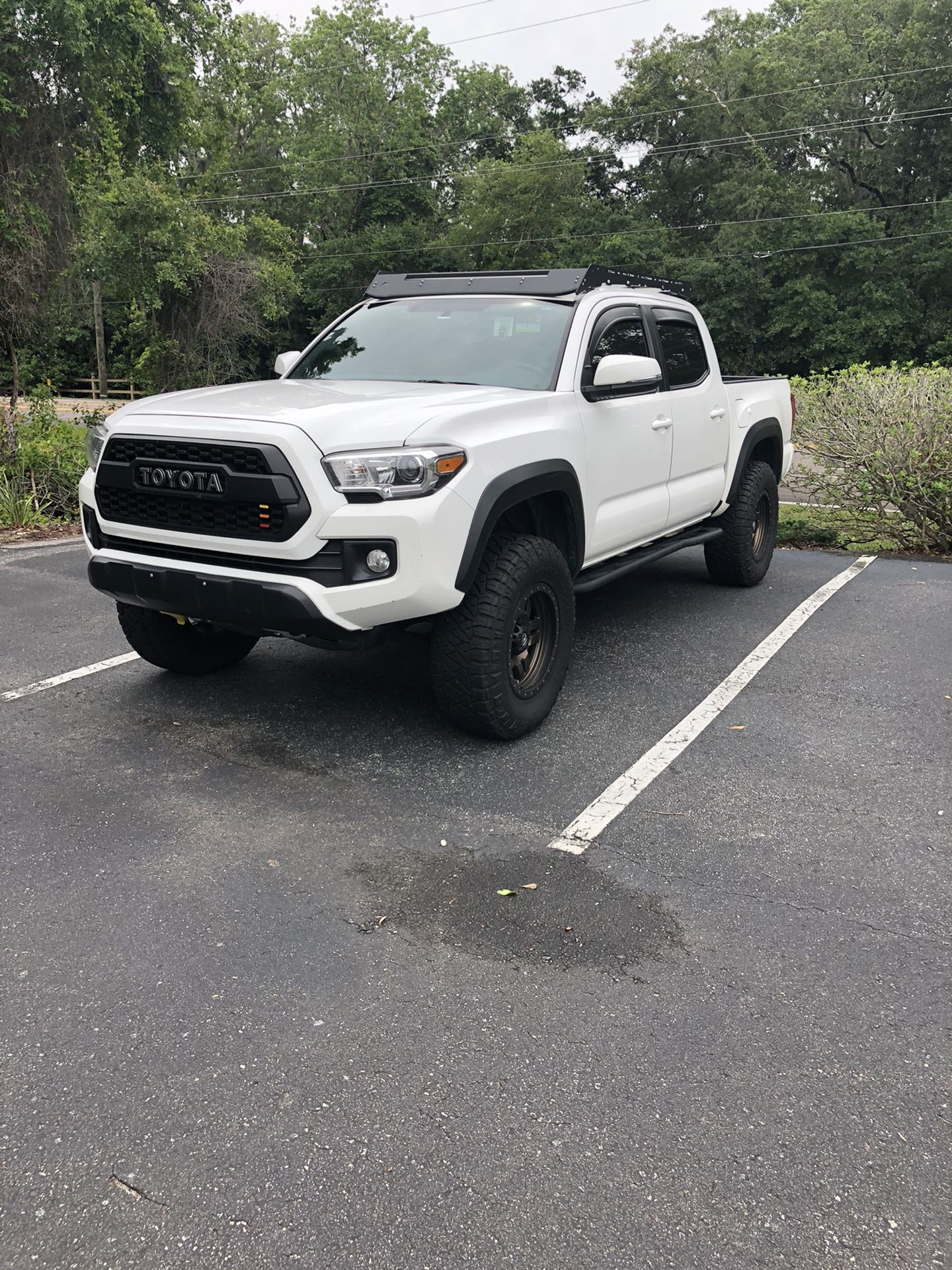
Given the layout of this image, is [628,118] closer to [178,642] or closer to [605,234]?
[605,234]

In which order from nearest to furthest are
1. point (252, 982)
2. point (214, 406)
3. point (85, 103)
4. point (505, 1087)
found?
1. point (505, 1087)
2. point (252, 982)
3. point (214, 406)
4. point (85, 103)

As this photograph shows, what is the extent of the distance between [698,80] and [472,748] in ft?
172

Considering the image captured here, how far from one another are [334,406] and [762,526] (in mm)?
4515

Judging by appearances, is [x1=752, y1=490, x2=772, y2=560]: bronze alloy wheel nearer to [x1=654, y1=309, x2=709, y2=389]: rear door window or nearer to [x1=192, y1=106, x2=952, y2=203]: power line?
[x1=654, y1=309, x2=709, y2=389]: rear door window

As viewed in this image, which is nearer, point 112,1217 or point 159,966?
point 112,1217

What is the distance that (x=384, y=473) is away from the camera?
380cm

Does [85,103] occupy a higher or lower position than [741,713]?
higher

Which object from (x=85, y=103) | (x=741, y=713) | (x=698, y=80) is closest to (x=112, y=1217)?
(x=741, y=713)

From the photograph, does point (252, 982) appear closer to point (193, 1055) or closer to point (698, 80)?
point (193, 1055)

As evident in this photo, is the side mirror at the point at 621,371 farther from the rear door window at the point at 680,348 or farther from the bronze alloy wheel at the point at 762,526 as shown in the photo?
the bronze alloy wheel at the point at 762,526

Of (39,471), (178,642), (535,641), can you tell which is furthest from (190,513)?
(39,471)

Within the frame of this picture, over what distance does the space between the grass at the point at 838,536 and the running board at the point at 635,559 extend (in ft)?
9.97

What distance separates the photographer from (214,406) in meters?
4.16

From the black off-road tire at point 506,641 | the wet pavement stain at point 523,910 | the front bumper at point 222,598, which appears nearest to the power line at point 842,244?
the black off-road tire at point 506,641
